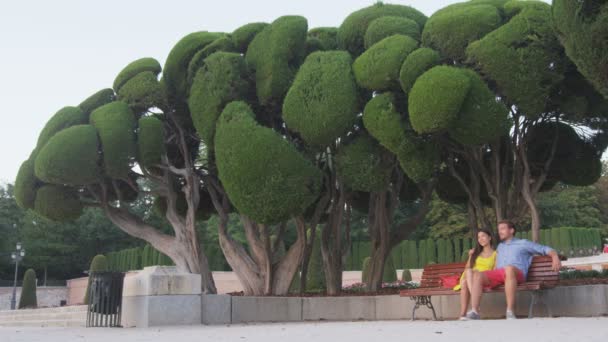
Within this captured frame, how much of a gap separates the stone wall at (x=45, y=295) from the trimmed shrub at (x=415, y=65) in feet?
111

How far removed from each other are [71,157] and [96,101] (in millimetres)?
2354

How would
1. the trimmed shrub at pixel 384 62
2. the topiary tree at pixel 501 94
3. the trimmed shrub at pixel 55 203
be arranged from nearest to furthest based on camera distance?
the topiary tree at pixel 501 94, the trimmed shrub at pixel 384 62, the trimmed shrub at pixel 55 203

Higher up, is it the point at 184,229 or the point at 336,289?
the point at 184,229

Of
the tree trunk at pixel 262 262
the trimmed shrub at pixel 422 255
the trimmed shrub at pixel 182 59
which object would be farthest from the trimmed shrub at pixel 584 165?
the trimmed shrub at pixel 422 255

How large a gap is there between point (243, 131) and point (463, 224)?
27.9 m

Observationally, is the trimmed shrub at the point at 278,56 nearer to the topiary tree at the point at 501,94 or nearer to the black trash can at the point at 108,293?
the topiary tree at the point at 501,94

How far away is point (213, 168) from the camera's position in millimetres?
15578

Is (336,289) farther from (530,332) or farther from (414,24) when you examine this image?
(530,332)

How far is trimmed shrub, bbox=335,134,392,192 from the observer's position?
1248 centimetres

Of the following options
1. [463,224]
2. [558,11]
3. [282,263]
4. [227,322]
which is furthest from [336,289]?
Answer: [463,224]

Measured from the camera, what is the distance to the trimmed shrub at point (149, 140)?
14203mm

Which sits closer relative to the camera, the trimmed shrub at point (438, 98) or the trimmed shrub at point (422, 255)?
the trimmed shrub at point (438, 98)

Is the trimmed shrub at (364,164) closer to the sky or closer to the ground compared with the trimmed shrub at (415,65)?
closer to the ground

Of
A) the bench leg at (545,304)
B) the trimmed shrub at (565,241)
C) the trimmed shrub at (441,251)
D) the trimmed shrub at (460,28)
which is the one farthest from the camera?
the trimmed shrub at (441,251)
